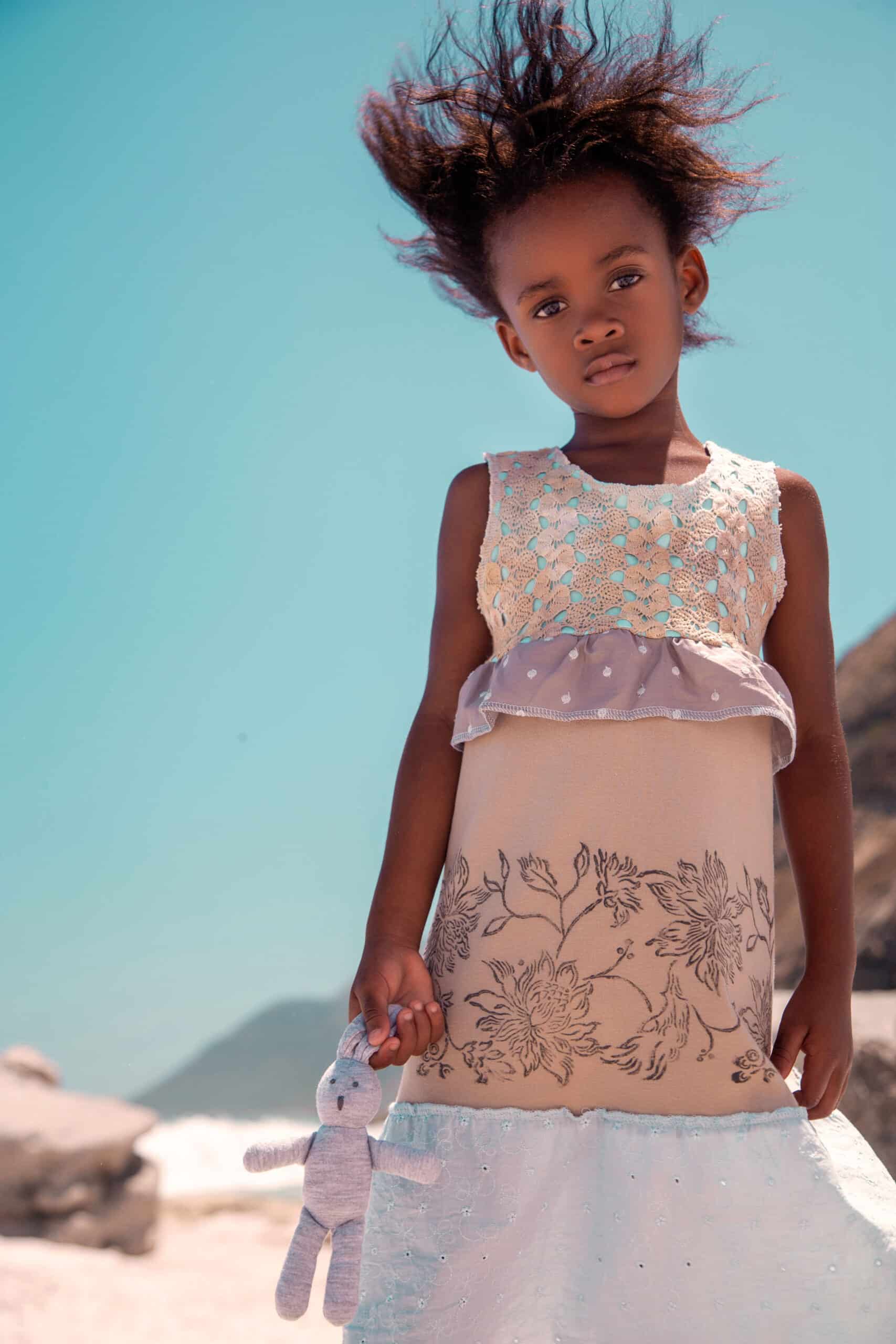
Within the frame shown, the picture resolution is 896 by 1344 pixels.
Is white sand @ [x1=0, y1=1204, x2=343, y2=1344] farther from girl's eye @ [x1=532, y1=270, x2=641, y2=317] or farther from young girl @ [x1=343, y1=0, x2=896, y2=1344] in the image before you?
girl's eye @ [x1=532, y1=270, x2=641, y2=317]

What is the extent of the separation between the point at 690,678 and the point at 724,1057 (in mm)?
424

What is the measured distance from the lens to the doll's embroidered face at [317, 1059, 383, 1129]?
Result: 120 cm

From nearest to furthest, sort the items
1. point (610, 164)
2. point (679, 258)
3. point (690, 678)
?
point (690, 678) < point (610, 164) < point (679, 258)

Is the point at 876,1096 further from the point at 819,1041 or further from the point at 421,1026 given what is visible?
the point at 421,1026

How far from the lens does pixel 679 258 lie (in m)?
1.69

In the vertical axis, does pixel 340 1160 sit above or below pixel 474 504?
below

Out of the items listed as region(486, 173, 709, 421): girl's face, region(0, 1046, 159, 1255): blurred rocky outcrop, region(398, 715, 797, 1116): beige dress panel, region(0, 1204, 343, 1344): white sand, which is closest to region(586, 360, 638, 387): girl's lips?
region(486, 173, 709, 421): girl's face

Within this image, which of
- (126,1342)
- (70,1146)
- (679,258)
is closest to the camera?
(679,258)

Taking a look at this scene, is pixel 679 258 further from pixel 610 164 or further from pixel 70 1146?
pixel 70 1146

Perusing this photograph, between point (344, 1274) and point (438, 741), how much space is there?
2.13 ft

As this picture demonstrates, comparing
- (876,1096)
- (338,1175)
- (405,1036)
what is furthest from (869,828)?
(338,1175)

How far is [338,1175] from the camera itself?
1169mm

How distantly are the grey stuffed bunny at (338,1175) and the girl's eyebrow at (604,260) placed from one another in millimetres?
983

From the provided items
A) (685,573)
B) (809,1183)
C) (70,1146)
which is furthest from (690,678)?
(70,1146)
